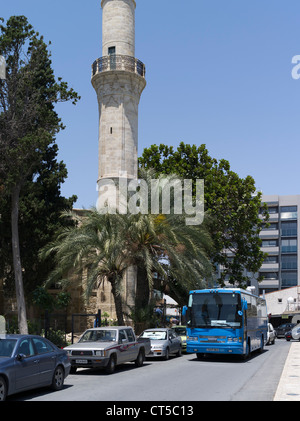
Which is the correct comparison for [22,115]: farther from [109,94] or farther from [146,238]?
[109,94]

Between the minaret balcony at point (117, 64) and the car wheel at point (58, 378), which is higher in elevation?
the minaret balcony at point (117, 64)

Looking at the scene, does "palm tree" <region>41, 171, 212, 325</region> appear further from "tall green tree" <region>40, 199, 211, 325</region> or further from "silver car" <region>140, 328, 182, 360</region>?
"silver car" <region>140, 328, 182, 360</region>

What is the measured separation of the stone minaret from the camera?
41.3 m

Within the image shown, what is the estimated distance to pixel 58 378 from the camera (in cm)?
1338

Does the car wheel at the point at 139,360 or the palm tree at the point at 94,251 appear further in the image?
the palm tree at the point at 94,251

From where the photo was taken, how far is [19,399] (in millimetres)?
11766

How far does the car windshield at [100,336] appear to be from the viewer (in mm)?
17862

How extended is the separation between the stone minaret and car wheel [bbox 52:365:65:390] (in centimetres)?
2654

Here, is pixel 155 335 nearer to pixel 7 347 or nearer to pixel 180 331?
pixel 180 331

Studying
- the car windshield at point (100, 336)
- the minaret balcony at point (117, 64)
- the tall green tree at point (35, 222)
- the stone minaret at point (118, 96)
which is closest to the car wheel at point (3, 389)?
the car windshield at point (100, 336)

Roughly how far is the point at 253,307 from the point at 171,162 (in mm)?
20922

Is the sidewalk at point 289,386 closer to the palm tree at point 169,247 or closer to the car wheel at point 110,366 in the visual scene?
the car wheel at point 110,366

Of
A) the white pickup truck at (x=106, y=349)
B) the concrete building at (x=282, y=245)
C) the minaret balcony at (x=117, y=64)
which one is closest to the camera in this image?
the white pickup truck at (x=106, y=349)

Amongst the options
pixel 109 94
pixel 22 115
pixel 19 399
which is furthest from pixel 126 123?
pixel 19 399
